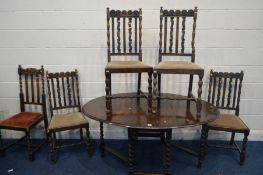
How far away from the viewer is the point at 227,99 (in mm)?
3281

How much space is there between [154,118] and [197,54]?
1.27 metres

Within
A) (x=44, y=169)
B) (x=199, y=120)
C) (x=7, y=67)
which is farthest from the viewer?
(x=7, y=67)

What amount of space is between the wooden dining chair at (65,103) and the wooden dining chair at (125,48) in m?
0.52

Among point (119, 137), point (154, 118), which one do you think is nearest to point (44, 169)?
point (119, 137)

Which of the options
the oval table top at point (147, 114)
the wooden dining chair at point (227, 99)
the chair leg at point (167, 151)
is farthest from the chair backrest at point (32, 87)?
the wooden dining chair at point (227, 99)

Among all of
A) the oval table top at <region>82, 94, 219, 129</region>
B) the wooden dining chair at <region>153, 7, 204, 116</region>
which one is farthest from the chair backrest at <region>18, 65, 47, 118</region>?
the wooden dining chair at <region>153, 7, 204, 116</region>

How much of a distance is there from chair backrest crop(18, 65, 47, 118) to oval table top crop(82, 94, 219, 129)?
818 millimetres

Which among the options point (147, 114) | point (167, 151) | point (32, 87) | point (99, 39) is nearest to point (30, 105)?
point (32, 87)

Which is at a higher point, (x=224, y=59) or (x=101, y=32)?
(x=101, y=32)

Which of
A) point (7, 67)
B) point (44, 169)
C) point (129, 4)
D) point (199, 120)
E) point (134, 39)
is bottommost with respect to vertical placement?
point (44, 169)

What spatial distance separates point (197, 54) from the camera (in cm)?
A: 329

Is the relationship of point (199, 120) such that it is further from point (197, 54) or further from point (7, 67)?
point (7, 67)

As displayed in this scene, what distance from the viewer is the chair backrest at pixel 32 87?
327 centimetres

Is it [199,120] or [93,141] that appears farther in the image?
[93,141]
